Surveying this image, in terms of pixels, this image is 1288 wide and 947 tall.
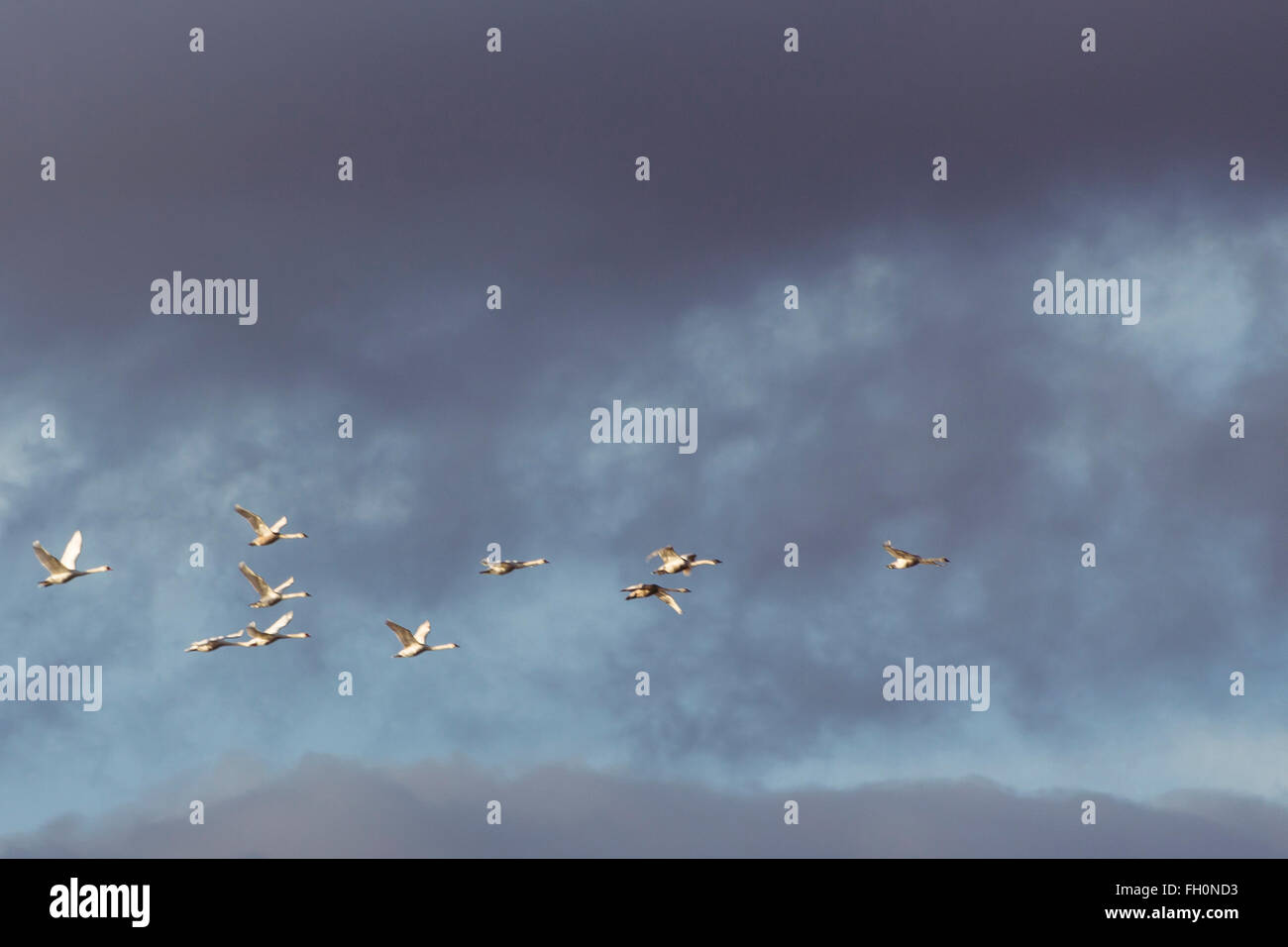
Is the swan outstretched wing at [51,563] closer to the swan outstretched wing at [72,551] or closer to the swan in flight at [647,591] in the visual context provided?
the swan outstretched wing at [72,551]

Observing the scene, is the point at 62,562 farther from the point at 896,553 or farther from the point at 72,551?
the point at 896,553

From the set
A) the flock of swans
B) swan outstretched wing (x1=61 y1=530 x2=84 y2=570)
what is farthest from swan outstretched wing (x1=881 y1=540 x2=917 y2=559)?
swan outstretched wing (x1=61 y1=530 x2=84 y2=570)

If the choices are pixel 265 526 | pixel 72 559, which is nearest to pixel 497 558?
pixel 265 526

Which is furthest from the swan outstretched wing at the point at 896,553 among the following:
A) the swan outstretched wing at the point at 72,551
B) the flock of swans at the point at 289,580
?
the swan outstretched wing at the point at 72,551

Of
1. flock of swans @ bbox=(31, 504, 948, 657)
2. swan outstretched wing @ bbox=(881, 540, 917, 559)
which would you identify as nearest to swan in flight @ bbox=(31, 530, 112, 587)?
flock of swans @ bbox=(31, 504, 948, 657)

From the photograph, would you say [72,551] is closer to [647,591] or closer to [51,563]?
[51,563]

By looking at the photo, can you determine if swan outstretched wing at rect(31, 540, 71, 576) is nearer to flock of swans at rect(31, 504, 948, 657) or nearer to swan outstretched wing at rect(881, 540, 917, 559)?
flock of swans at rect(31, 504, 948, 657)

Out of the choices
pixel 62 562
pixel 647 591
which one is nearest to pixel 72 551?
pixel 62 562

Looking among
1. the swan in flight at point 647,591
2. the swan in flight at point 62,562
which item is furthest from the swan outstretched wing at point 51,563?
the swan in flight at point 647,591

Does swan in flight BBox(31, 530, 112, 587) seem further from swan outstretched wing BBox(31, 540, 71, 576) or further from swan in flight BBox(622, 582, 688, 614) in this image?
swan in flight BBox(622, 582, 688, 614)

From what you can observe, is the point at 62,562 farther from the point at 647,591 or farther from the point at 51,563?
the point at 647,591

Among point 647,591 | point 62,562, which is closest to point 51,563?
point 62,562

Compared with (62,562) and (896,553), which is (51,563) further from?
(896,553)
